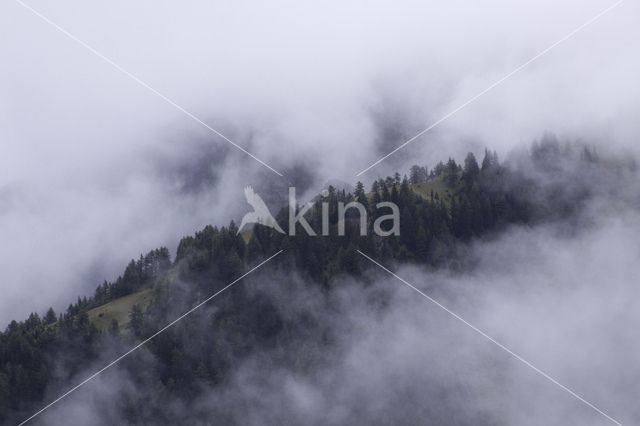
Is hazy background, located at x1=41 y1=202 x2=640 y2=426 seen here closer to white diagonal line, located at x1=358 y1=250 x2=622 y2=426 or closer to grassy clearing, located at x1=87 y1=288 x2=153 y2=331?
white diagonal line, located at x1=358 y1=250 x2=622 y2=426

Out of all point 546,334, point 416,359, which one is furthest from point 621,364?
point 416,359

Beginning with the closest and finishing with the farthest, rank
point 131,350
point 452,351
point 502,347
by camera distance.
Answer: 1. point 131,350
2. point 452,351
3. point 502,347

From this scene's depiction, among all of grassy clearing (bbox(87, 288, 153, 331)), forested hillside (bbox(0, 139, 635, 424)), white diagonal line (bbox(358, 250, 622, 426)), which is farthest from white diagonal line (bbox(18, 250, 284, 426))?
white diagonal line (bbox(358, 250, 622, 426))

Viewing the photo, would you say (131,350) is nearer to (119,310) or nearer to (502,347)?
(119,310)

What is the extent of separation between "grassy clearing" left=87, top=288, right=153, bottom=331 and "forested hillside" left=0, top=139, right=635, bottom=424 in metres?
0.44

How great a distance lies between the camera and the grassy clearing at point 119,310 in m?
159

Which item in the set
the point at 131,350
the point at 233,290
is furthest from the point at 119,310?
the point at 233,290

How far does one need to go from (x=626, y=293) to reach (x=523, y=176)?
2051 inches

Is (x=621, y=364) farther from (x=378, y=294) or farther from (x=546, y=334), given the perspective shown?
(x=378, y=294)

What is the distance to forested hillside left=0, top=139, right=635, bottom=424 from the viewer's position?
14125 cm

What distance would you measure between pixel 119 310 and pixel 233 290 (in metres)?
32.4

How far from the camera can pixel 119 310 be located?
540ft

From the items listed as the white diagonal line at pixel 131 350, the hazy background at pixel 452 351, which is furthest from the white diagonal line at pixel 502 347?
the white diagonal line at pixel 131 350

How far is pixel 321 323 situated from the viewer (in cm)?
15562
